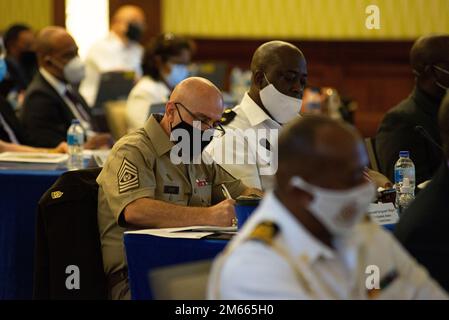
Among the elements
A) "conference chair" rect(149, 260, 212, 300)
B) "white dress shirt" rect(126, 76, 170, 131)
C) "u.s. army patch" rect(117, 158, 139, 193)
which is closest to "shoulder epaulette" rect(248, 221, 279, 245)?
"conference chair" rect(149, 260, 212, 300)

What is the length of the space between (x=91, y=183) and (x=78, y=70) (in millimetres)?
2870

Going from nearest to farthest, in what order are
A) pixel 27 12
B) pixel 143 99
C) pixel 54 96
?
pixel 54 96 < pixel 143 99 < pixel 27 12

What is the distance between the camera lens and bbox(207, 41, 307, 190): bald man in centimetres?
393

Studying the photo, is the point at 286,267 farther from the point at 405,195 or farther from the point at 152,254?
the point at 405,195

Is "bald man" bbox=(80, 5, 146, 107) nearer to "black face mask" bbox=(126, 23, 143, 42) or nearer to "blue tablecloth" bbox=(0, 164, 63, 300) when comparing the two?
"black face mask" bbox=(126, 23, 143, 42)

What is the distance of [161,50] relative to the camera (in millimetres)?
7113

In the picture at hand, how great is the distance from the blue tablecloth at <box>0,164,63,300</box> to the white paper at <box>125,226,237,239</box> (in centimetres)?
153

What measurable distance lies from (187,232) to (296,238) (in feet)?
4.05

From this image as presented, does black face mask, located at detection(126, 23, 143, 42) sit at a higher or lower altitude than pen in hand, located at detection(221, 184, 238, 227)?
lower

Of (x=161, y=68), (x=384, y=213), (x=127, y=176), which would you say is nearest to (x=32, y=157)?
(x=127, y=176)

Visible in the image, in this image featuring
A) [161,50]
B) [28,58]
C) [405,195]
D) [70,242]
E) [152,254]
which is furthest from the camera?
[28,58]
